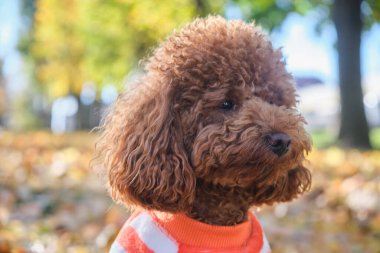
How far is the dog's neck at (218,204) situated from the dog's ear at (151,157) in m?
0.13

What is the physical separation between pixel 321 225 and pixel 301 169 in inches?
101

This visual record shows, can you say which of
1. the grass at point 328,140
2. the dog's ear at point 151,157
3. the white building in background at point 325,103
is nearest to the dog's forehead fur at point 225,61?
the dog's ear at point 151,157

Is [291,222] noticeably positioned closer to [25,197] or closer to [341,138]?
[25,197]

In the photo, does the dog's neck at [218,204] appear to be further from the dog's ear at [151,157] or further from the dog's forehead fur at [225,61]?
the dog's forehead fur at [225,61]

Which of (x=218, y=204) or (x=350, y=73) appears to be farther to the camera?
(x=350, y=73)

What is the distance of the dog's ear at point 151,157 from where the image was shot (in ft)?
9.05

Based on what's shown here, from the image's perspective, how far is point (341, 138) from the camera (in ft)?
43.1

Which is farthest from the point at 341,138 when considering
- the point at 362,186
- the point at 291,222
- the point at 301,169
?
the point at 301,169

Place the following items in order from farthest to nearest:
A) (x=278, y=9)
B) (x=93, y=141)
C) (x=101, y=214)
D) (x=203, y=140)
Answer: (x=278, y=9)
(x=93, y=141)
(x=101, y=214)
(x=203, y=140)

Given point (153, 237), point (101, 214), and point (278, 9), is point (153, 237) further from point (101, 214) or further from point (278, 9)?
point (278, 9)

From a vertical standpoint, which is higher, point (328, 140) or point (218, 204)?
point (218, 204)

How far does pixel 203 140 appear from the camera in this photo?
2758 mm

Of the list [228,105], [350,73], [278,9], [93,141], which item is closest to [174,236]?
[228,105]

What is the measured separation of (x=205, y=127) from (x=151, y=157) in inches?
11.0
